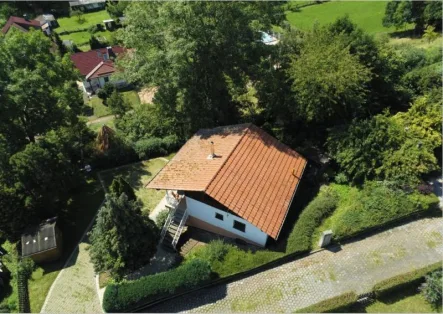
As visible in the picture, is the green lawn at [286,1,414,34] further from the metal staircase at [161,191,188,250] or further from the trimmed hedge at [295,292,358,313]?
the trimmed hedge at [295,292,358,313]

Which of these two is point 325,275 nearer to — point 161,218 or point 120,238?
point 161,218

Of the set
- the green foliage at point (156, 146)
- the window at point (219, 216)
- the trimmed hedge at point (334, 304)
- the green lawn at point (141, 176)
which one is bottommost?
the green lawn at point (141, 176)

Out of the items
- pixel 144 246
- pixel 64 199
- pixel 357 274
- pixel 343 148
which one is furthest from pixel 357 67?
pixel 64 199

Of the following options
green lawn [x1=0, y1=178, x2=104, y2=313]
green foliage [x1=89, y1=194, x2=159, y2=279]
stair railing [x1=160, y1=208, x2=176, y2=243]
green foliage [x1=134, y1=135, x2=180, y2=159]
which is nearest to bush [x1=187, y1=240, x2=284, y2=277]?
stair railing [x1=160, y1=208, x2=176, y2=243]

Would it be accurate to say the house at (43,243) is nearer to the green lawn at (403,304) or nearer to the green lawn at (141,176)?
the green lawn at (141,176)

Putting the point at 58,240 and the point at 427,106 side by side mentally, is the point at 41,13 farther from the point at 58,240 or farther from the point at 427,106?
the point at 427,106

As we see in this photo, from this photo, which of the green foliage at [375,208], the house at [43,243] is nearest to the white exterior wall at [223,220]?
the green foliage at [375,208]

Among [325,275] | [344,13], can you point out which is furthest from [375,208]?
[344,13]
